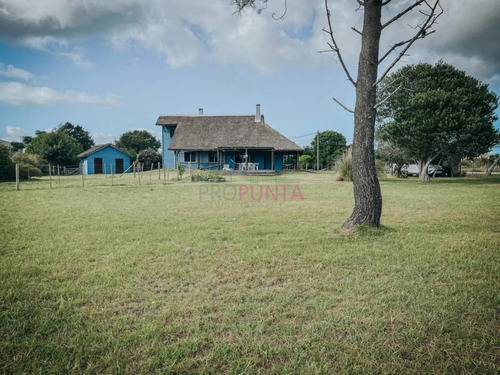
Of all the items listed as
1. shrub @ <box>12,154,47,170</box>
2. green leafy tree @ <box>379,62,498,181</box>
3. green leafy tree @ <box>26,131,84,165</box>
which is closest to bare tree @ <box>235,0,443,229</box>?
green leafy tree @ <box>379,62,498,181</box>

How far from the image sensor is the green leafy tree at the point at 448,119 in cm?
1831

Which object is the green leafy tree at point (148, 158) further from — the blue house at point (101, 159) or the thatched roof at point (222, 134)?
the thatched roof at point (222, 134)

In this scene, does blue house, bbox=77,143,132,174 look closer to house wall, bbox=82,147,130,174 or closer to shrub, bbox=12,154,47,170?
house wall, bbox=82,147,130,174

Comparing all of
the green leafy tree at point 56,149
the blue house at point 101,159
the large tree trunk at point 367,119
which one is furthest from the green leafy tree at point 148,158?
the large tree trunk at point 367,119

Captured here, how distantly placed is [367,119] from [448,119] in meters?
16.3

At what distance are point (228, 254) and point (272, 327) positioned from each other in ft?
6.62

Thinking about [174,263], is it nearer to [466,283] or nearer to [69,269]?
[69,269]

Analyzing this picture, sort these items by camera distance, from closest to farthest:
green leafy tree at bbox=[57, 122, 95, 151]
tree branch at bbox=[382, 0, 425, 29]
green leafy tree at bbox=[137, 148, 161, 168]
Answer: tree branch at bbox=[382, 0, 425, 29]
green leafy tree at bbox=[137, 148, 161, 168]
green leafy tree at bbox=[57, 122, 95, 151]

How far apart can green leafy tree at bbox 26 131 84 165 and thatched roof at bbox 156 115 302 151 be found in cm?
1515

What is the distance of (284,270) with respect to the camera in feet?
12.5

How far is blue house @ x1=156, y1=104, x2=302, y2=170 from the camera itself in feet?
101

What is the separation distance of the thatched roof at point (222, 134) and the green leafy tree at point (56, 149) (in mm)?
15149

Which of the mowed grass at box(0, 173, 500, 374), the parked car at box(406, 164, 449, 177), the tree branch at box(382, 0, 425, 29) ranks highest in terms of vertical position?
the tree branch at box(382, 0, 425, 29)

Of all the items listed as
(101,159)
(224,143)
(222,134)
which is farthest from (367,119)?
(101,159)
